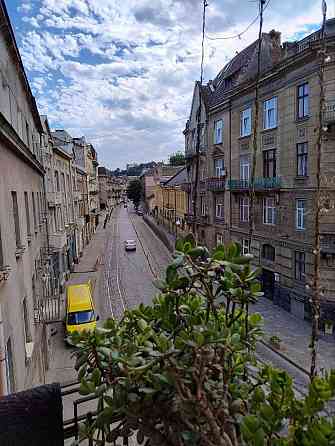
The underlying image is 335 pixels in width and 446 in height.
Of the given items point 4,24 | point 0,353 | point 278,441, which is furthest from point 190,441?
point 4,24

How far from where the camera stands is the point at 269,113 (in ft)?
61.1

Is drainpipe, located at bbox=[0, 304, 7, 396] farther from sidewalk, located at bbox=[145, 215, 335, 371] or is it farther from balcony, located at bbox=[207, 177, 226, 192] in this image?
balcony, located at bbox=[207, 177, 226, 192]

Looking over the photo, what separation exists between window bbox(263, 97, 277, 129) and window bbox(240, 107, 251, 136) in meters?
1.72

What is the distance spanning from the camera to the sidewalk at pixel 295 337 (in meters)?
12.9

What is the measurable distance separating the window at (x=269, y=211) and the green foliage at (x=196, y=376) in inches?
672

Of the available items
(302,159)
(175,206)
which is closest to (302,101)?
(302,159)

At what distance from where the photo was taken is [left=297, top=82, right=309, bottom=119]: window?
51.9ft

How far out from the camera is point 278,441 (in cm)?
175

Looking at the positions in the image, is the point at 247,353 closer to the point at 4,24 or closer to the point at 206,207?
the point at 4,24

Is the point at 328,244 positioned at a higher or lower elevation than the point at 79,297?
higher

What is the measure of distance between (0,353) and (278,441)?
4.96 m

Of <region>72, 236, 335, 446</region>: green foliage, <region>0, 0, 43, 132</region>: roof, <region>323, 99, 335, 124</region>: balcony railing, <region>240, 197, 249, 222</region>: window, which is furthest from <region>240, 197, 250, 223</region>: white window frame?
<region>72, 236, 335, 446</region>: green foliage

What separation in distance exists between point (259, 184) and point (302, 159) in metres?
3.20

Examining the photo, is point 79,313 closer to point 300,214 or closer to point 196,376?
point 300,214
